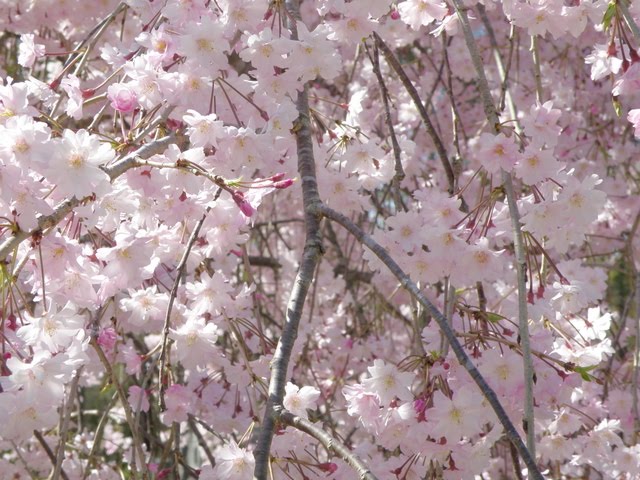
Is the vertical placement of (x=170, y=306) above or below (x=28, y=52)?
below

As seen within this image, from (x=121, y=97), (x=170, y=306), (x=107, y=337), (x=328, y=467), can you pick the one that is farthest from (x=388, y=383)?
(x=121, y=97)

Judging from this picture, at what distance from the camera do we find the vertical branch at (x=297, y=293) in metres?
1.33

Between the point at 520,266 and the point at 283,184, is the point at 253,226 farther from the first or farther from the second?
the point at 520,266

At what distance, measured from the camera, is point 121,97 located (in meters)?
1.85

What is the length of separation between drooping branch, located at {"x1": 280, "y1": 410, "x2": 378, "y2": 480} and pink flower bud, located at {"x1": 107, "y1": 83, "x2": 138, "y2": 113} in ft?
2.62

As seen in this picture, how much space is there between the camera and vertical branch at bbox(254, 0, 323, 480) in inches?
52.2

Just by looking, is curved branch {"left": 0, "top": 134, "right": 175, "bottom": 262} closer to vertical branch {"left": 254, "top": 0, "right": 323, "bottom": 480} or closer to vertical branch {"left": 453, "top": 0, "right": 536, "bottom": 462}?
vertical branch {"left": 254, "top": 0, "right": 323, "bottom": 480}

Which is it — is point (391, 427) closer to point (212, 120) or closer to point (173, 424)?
point (212, 120)

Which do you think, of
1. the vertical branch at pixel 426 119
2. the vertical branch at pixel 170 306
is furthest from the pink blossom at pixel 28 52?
the vertical branch at pixel 426 119

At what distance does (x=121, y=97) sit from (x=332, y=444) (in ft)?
3.00

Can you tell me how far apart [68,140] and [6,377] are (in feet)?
1.33

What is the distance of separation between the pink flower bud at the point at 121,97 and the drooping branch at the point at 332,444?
800 millimetres

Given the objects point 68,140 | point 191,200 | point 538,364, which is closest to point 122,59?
point 191,200

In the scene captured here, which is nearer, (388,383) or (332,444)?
(332,444)
